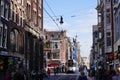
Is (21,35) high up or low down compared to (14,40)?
up

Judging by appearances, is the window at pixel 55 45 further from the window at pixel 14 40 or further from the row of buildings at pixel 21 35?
the window at pixel 14 40

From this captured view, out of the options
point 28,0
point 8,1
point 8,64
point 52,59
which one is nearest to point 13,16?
point 8,1

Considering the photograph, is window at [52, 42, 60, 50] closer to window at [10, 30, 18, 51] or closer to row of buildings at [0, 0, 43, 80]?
row of buildings at [0, 0, 43, 80]

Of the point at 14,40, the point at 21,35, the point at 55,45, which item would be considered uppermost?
the point at 55,45

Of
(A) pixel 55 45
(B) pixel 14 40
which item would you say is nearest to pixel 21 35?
(B) pixel 14 40

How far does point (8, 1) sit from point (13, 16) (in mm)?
3249

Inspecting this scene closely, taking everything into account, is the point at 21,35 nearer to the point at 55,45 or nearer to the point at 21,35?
the point at 21,35

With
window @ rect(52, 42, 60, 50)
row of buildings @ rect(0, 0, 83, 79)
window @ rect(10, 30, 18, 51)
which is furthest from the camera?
window @ rect(52, 42, 60, 50)

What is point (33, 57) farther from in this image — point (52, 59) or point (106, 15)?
point (52, 59)

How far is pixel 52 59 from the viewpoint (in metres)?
135

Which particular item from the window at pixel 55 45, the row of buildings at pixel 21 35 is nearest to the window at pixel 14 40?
the row of buildings at pixel 21 35

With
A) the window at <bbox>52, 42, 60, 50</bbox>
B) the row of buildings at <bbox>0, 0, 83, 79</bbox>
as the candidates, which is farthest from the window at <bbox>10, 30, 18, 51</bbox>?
the window at <bbox>52, 42, 60, 50</bbox>

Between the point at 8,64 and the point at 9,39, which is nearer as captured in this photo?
the point at 8,64

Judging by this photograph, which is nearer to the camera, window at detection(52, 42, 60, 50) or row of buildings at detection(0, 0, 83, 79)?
row of buildings at detection(0, 0, 83, 79)
